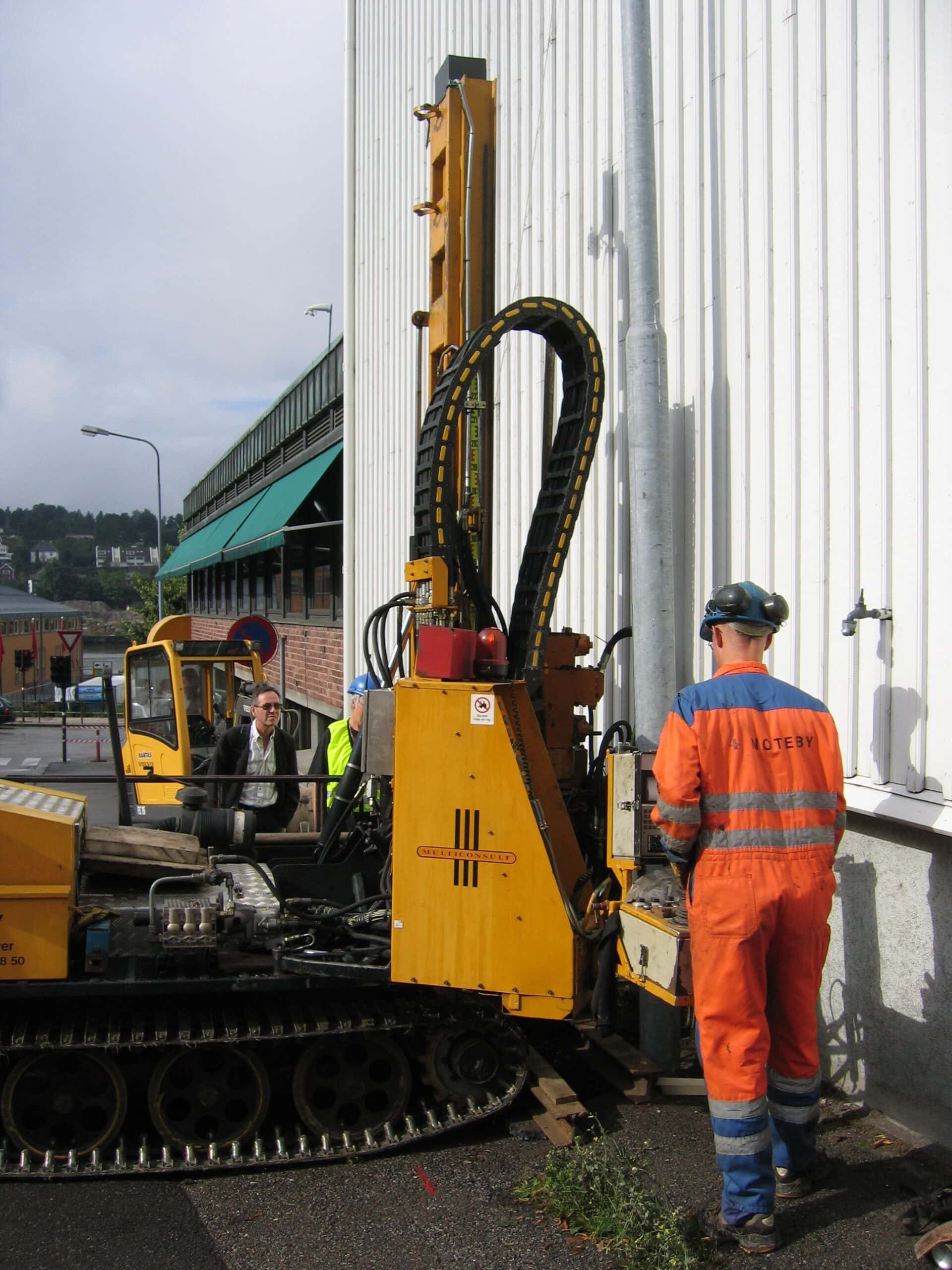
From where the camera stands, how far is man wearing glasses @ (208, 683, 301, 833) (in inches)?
280

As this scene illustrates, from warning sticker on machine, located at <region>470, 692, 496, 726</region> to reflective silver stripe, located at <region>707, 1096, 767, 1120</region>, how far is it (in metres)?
1.60

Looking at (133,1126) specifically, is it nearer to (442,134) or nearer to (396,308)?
(442,134)

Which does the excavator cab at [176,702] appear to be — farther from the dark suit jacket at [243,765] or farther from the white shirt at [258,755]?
the white shirt at [258,755]

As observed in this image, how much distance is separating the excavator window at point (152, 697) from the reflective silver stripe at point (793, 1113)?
9702 mm

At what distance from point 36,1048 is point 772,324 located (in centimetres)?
450

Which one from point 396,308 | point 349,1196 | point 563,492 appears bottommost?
point 349,1196

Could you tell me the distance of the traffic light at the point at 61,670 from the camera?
20.2 m

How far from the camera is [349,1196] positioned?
13.3ft

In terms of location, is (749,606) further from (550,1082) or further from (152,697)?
(152,697)

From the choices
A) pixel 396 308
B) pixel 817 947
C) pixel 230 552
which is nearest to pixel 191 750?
pixel 396 308

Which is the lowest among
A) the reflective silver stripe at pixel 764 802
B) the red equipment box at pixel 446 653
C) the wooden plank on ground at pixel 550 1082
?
the wooden plank on ground at pixel 550 1082

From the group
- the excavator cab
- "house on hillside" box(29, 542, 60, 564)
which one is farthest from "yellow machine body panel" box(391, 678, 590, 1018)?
"house on hillside" box(29, 542, 60, 564)

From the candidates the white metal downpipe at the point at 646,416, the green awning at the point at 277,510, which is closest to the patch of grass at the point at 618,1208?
the white metal downpipe at the point at 646,416

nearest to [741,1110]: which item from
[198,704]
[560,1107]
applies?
[560,1107]
